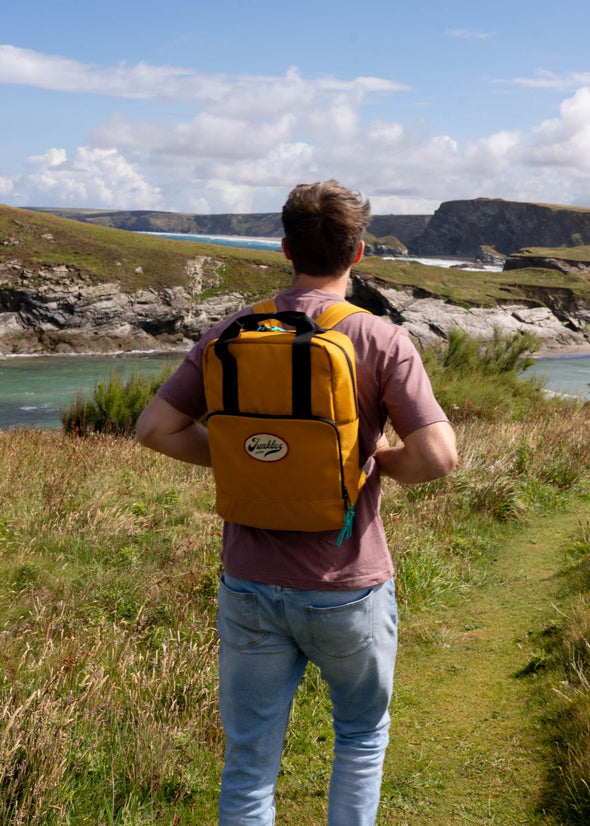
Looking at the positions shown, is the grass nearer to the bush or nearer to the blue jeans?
the blue jeans

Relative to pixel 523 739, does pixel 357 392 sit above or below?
above

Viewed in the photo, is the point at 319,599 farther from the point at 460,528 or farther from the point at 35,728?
the point at 460,528

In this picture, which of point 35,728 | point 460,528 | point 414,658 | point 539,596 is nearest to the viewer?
point 35,728

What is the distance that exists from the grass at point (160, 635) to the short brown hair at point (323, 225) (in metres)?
2.01

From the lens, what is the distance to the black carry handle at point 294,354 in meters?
1.93

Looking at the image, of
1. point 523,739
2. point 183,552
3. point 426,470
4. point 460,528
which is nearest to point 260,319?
point 426,470

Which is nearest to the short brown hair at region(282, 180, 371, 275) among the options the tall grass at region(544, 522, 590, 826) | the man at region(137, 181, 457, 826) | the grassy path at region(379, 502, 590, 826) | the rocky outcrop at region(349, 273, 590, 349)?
the man at region(137, 181, 457, 826)

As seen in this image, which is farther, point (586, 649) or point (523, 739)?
point (586, 649)

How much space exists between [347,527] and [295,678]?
550mm

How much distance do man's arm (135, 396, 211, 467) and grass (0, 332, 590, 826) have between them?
1261mm

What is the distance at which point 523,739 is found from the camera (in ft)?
11.8

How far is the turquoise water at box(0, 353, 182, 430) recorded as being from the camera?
26859mm

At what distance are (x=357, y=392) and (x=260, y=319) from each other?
0.34 meters

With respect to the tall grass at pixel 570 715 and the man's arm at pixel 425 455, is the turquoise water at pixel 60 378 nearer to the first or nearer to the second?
the tall grass at pixel 570 715
